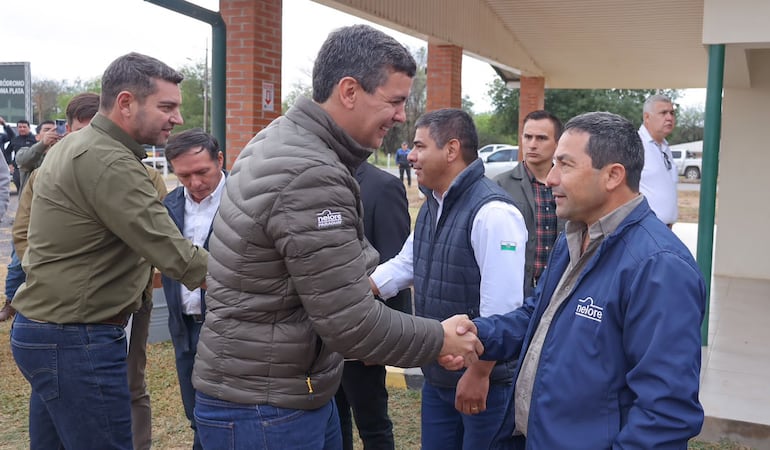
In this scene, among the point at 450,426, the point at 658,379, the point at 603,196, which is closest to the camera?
the point at 658,379

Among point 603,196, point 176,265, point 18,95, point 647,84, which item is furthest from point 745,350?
point 647,84

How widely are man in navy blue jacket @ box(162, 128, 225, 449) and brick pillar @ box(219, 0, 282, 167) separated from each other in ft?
12.7

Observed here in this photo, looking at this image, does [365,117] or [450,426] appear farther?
[450,426]

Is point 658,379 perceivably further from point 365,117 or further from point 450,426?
point 450,426

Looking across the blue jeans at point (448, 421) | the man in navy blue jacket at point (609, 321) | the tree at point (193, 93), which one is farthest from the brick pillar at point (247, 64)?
the tree at point (193, 93)

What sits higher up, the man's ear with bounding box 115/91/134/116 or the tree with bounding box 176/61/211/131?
the tree with bounding box 176/61/211/131

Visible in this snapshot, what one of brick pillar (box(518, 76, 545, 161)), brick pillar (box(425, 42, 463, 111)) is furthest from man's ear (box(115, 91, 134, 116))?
brick pillar (box(518, 76, 545, 161))

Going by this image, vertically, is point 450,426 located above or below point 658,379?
below

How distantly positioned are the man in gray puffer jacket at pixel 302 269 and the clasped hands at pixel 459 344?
0.41 ft

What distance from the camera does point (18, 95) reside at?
10.6 meters

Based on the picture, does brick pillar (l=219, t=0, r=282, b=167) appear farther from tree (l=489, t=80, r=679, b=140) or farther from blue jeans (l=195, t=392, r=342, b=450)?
tree (l=489, t=80, r=679, b=140)

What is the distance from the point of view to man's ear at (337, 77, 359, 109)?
199 cm

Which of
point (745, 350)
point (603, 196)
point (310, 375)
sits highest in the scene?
point (603, 196)

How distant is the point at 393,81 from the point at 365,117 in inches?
5.1
